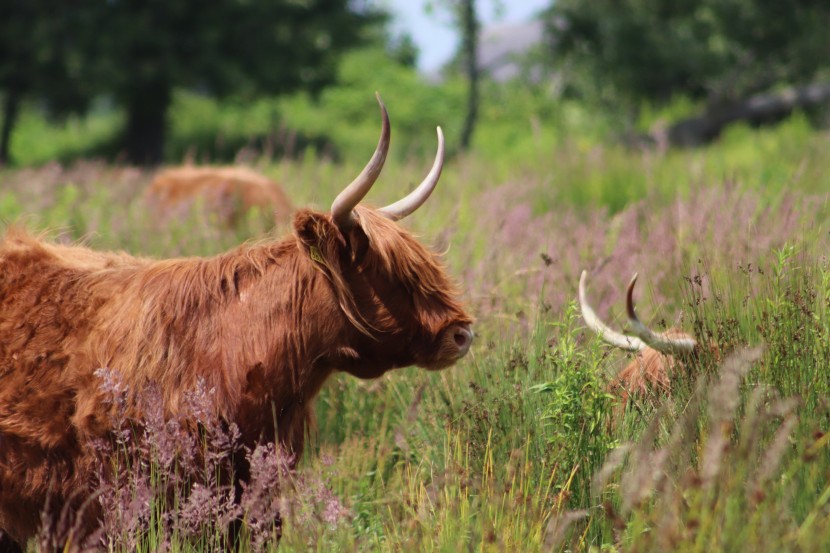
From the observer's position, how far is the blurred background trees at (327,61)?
19922mm

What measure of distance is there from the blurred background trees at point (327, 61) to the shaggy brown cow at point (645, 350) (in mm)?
13555

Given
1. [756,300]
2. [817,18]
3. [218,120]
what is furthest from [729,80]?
[756,300]

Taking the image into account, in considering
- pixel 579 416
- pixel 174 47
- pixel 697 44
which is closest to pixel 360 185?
pixel 579 416

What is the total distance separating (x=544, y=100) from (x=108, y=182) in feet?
67.4

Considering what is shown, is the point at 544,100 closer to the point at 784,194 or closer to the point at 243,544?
the point at 784,194

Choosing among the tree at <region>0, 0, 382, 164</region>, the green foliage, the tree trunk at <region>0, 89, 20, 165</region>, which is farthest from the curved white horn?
the tree trunk at <region>0, 89, 20, 165</region>

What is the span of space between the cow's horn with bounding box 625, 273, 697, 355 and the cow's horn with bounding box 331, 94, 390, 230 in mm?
Answer: 970

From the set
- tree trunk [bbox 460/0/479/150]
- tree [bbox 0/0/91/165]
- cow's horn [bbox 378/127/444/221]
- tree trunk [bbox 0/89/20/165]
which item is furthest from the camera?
tree trunk [bbox 460/0/479/150]

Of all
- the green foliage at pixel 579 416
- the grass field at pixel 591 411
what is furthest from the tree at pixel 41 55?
the green foliage at pixel 579 416

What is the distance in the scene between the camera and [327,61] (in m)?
23.2

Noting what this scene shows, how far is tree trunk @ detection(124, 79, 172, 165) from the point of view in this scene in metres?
21.8

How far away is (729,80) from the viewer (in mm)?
20078

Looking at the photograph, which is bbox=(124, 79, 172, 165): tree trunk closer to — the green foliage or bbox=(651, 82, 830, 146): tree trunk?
bbox=(651, 82, 830, 146): tree trunk

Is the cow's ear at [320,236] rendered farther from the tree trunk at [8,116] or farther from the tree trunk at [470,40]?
the tree trunk at [470,40]
